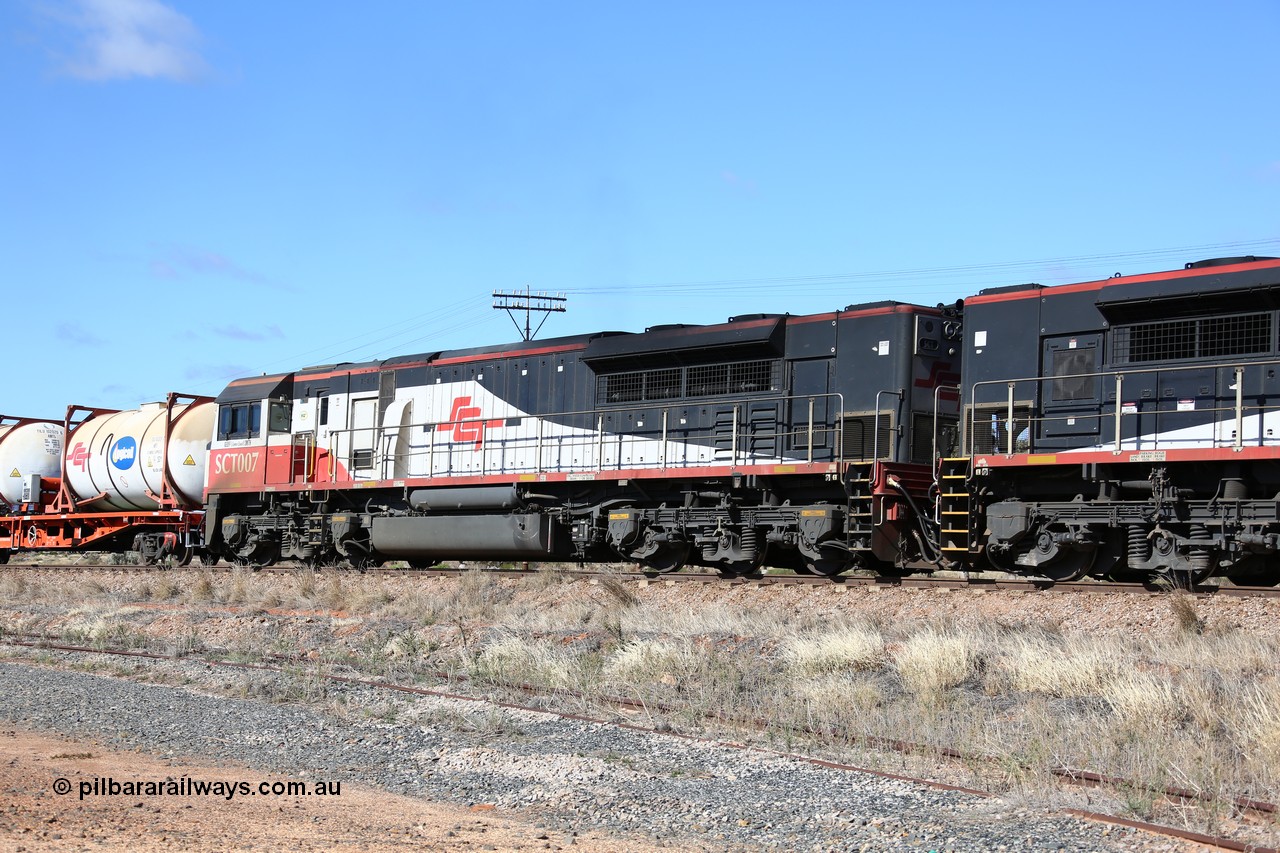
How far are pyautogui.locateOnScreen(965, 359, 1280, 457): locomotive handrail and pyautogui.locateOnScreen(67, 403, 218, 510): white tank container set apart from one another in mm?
16386

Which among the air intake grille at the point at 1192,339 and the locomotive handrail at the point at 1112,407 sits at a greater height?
the air intake grille at the point at 1192,339

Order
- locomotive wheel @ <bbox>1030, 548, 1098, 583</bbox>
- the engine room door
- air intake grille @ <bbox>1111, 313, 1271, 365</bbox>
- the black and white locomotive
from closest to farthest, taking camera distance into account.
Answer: air intake grille @ <bbox>1111, 313, 1271, 365</bbox> → locomotive wheel @ <bbox>1030, 548, 1098, 583</bbox> → the black and white locomotive → the engine room door

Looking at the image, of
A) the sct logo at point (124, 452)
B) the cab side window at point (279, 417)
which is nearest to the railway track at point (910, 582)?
the cab side window at point (279, 417)

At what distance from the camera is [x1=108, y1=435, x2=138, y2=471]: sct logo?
26.7 metres

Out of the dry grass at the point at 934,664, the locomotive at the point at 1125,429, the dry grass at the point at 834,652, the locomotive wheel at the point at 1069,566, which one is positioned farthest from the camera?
the locomotive wheel at the point at 1069,566

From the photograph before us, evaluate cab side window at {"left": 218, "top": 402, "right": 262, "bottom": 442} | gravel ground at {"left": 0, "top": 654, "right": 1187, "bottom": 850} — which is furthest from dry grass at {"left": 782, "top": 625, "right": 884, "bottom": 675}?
cab side window at {"left": 218, "top": 402, "right": 262, "bottom": 442}

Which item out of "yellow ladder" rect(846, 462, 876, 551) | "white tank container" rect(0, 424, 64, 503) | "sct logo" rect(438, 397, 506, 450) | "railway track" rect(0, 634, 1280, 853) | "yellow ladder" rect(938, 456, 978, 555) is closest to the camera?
"railway track" rect(0, 634, 1280, 853)

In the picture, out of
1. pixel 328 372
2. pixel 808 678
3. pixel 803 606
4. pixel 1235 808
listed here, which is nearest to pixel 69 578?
pixel 328 372

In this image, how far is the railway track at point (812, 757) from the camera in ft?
20.2

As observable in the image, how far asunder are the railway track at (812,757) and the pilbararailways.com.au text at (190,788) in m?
2.48

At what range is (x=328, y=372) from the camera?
24.0 metres

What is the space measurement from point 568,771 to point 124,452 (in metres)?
21.9

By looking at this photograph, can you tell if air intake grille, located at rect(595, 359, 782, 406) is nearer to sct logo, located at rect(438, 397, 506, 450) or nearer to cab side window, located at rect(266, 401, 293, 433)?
sct logo, located at rect(438, 397, 506, 450)

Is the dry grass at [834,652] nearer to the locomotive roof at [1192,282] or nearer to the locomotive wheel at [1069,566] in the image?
the locomotive wheel at [1069,566]
